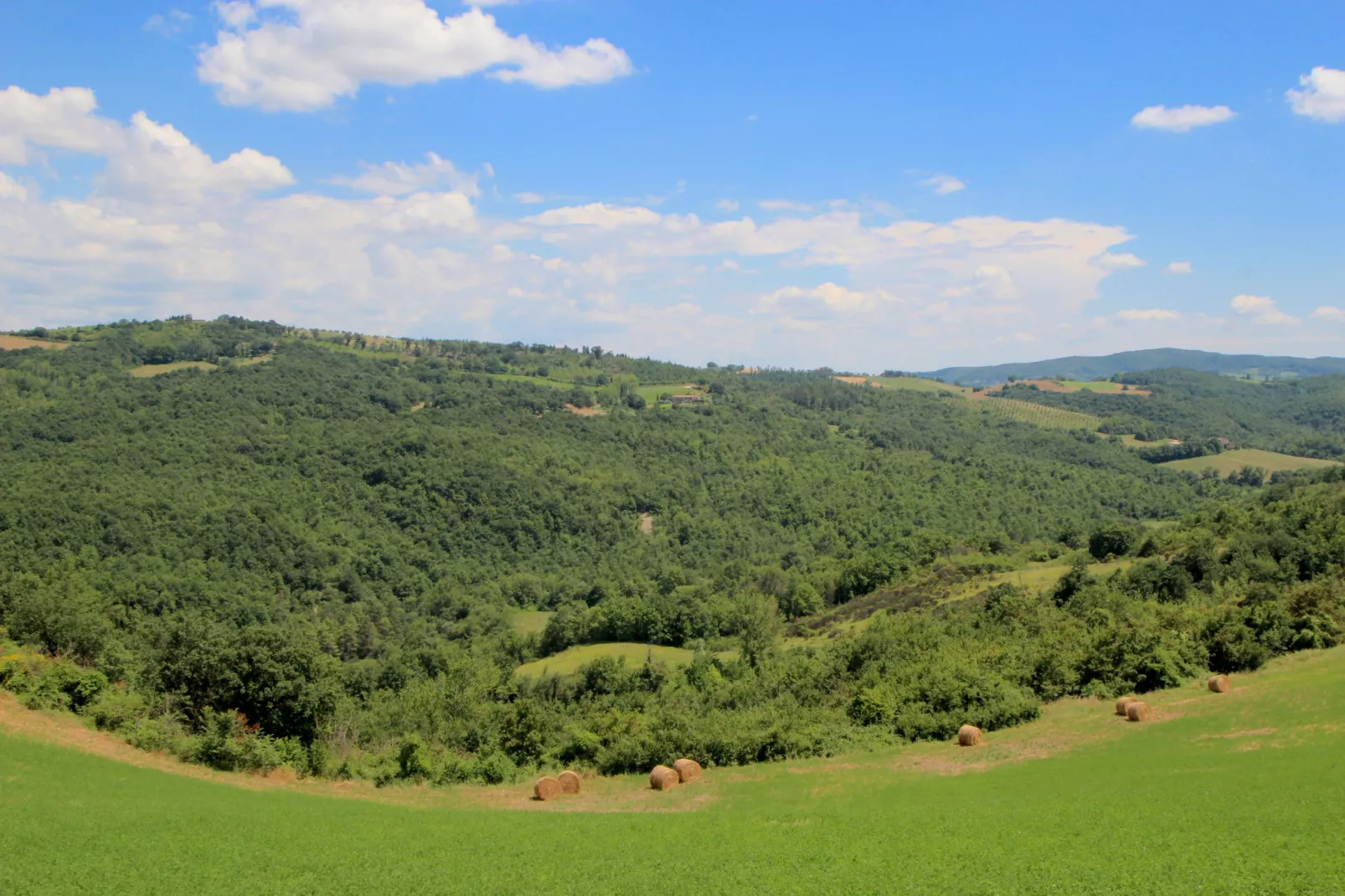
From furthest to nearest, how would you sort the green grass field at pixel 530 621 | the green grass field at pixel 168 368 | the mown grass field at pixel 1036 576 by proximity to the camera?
1. the green grass field at pixel 168 368
2. the green grass field at pixel 530 621
3. the mown grass field at pixel 1036 576

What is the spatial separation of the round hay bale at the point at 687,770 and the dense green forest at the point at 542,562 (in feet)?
7.75

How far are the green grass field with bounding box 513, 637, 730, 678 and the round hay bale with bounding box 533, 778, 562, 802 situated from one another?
41438 millimetres

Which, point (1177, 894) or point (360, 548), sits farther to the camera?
point (360, 548)

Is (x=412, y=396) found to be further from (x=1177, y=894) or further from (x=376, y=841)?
(x=1177, y=894)

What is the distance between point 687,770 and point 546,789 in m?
5.77

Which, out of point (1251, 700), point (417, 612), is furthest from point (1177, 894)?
point (417, 612)

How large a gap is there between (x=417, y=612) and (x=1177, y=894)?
101881 mm

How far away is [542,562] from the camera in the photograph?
125250mm

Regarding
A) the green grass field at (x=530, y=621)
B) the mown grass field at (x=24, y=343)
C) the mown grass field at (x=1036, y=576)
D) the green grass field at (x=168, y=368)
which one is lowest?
the green grass field at (x=530, y=621)

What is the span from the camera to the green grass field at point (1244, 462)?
17175cm

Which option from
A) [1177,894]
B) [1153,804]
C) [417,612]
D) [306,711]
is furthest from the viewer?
[417,612]

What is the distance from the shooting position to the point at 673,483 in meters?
149

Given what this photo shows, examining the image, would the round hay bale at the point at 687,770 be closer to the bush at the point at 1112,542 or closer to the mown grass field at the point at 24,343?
the bush at the point at 1112,542

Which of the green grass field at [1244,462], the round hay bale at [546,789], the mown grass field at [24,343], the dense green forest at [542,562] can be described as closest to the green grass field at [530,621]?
the dense green forest at [542,562]
